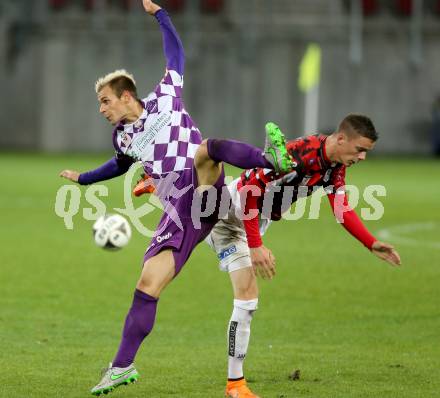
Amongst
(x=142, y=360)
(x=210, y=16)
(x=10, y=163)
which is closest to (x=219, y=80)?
(x=210, y=16)

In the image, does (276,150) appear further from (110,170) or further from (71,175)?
(71,175)

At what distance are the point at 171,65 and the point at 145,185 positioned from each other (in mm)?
989

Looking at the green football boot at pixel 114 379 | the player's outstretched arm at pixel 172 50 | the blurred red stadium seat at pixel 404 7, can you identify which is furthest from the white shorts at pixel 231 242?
the blurred red stadium seat at pixel 404 7


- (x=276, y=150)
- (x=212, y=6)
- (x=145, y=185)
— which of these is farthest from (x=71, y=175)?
(x=212, y=6)

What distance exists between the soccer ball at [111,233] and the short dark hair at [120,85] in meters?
3.66

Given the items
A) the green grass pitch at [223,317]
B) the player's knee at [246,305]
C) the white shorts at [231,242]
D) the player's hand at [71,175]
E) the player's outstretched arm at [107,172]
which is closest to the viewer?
the player's knee at [246,305]

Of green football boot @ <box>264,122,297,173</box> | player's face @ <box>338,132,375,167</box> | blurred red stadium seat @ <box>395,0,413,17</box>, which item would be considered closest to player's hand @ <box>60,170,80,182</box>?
player's face @ <box>338,132,375,167</box>

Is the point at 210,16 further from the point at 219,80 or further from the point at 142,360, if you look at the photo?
the point at 142,360

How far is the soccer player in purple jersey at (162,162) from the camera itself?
7.38 metres

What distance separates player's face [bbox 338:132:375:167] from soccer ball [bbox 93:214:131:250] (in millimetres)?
4246

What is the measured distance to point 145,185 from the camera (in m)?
8.17

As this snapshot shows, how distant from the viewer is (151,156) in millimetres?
8055

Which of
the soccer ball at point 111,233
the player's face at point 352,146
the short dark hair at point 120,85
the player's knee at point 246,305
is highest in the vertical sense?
the short dark hair at point 120,85

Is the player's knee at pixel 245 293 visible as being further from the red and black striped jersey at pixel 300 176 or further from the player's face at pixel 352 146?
the player's face at pixel 352 146
